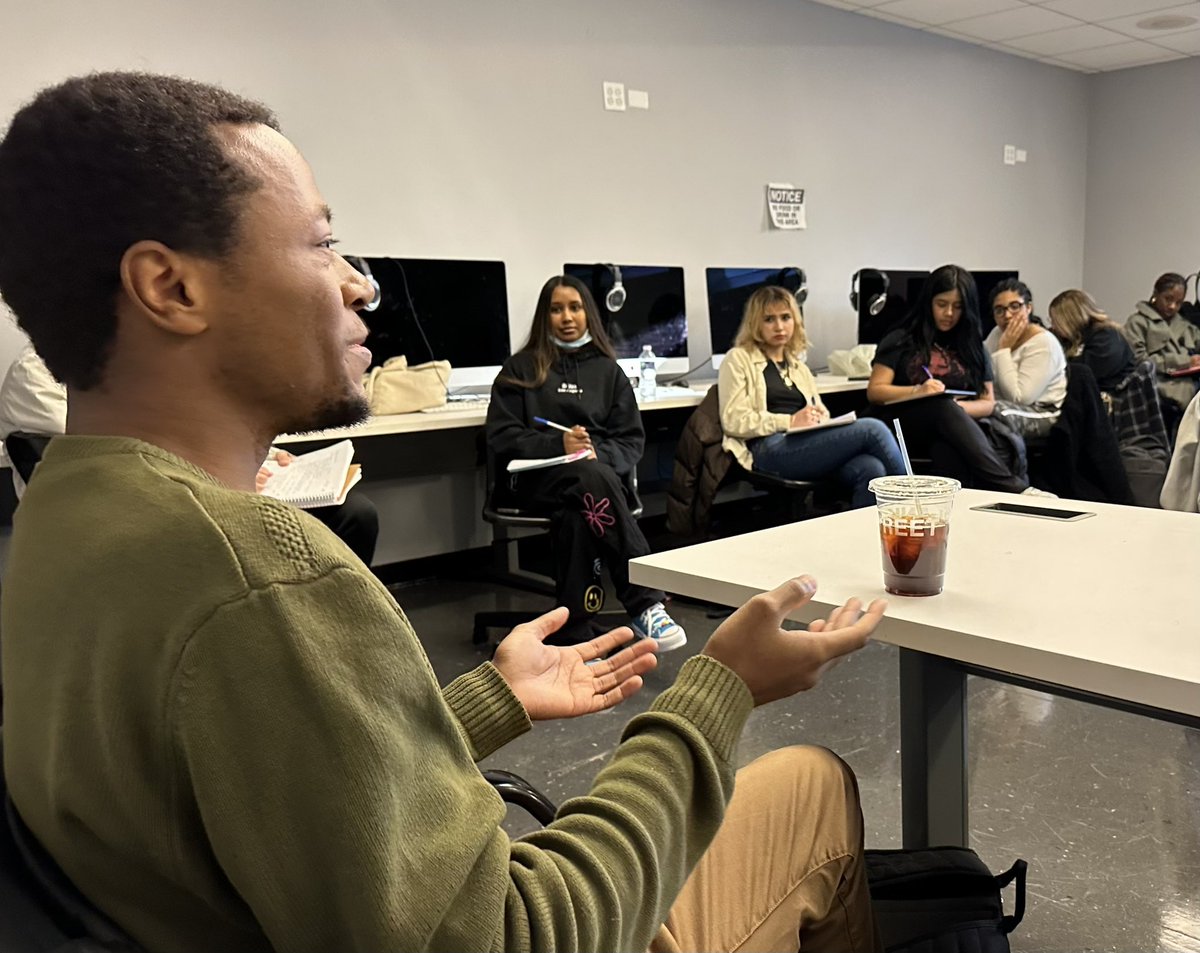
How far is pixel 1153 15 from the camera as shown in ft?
18.9

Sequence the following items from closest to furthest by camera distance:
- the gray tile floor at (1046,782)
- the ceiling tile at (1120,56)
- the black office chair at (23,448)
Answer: the gray tile floor at (1046,782) → the black office chair at (23,448) → the ceiling tile at (1120,56)

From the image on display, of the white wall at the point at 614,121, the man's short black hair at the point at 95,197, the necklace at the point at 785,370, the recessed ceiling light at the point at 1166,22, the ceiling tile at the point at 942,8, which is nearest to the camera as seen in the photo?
the man's short black hair at the point at 95,197

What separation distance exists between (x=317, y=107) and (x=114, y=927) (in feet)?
11.8

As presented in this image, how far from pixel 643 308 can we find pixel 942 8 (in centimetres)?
271

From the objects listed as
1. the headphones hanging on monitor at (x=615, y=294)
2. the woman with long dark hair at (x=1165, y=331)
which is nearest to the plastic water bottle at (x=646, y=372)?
the headphones hanging on monitor at (x=615, y=294)

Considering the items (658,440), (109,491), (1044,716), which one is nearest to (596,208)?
(658,440)

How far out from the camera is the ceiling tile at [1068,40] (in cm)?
604

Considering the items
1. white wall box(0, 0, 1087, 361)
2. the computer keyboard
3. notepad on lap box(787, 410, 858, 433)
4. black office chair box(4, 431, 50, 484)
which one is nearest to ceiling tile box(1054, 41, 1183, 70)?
white wall box(0, 0, 1087, 361)

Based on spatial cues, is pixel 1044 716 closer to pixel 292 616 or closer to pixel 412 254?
pixel 292 616

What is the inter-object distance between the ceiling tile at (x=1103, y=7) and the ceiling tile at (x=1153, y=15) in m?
0.08

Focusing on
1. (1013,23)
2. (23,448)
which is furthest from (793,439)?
(1013,23)

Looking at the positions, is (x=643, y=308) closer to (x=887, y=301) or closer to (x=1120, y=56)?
(x=887, y=301)

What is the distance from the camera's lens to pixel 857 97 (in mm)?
5520

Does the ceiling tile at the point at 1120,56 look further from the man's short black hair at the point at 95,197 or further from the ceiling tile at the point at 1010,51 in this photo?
the man's short black hair at the point at 95,197
